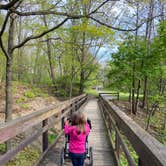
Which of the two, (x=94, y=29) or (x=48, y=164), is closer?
(x=48, y=164)

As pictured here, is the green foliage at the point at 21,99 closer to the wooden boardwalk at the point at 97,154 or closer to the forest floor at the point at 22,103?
the forest floor at the point at 22,103

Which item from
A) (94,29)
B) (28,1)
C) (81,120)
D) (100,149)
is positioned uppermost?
(28,1)

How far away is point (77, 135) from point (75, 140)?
0.09 meters

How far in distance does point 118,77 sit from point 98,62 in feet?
30.9

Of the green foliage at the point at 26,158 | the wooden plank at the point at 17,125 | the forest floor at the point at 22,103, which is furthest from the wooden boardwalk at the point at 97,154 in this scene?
the forest floor at the point at 22,103

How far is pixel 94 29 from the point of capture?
7617 millimetres

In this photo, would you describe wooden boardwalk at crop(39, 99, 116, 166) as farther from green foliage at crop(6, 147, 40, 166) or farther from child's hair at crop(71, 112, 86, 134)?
child's hair at crop(71, 112, 86, 134)

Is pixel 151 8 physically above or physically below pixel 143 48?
above

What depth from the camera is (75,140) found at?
3.76m

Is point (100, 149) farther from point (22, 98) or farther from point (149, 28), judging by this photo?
point (149, 28)

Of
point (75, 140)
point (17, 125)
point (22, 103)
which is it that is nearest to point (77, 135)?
point (75, 140)

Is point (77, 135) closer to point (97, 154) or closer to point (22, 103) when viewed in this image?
point (97, 154)

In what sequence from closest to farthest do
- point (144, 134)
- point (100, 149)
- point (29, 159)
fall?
point (144, 134) → point (100, 149) → point (29, 159)

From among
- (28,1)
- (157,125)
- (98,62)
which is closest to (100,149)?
(28,1)
